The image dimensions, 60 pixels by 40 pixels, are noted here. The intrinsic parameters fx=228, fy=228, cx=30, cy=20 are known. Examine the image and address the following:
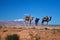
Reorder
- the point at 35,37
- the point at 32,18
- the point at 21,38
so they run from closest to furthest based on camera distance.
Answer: the point at 35,37 → the point at 21,38 → the point at 32,18

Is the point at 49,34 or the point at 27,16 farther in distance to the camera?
the point at 27,16

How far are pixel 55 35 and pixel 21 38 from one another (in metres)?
5.67

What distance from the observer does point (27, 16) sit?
55688mm

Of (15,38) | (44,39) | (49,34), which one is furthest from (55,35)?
(15,38)

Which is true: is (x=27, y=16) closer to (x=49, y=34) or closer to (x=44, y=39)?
(x=49, y=34)

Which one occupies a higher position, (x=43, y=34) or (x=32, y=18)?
(x=32, y=18)

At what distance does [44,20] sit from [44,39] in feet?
93.4

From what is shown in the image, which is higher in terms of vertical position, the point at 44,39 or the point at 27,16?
the point at 27,16

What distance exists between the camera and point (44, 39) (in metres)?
31.1

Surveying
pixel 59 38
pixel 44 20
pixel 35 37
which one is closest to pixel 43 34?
pixel 59 38

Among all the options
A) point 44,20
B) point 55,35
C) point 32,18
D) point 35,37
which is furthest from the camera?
point 44,20

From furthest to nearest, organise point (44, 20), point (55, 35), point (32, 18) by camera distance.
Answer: point (44, 20) < point (32, 18) < point (55, 35)

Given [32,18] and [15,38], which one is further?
[32,18]

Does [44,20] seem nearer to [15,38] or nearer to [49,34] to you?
[49,34]
